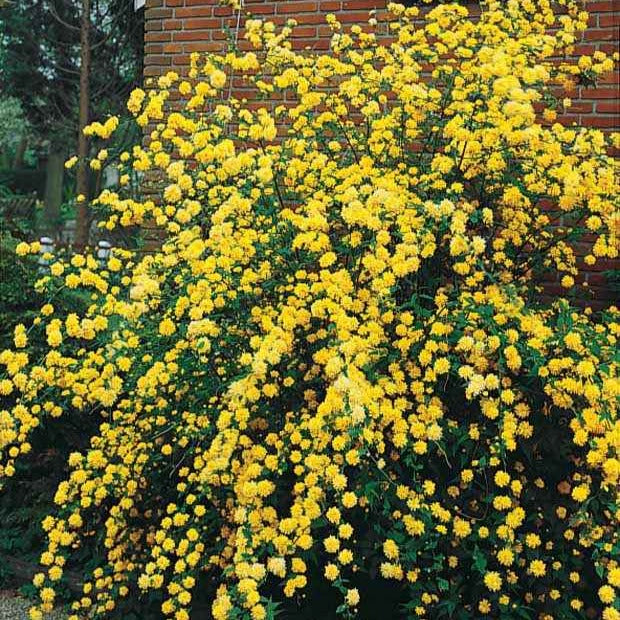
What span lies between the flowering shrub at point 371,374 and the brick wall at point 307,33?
70 centimetres

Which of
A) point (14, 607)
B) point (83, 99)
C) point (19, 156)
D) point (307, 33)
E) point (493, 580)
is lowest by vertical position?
point (14, 607)

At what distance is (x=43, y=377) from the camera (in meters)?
3.02

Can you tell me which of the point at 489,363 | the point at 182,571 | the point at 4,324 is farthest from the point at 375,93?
the point at 4,324

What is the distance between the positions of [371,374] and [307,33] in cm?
259

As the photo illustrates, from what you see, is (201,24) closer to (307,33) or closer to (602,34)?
(307,33)

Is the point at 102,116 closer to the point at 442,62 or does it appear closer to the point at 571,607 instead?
the point at 442,62

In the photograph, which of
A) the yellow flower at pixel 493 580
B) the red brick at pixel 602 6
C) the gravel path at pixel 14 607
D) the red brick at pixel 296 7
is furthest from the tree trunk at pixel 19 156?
the yellow flower at pixel 493 580

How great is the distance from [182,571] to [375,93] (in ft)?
6.36

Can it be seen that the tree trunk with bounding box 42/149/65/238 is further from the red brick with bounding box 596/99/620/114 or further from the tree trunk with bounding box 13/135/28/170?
the red brick with bounding box 596/99/620/114

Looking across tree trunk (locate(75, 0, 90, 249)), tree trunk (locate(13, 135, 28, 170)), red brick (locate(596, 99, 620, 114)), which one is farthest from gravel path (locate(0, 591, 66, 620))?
tree trunk (locate(13, 135, 28, 170))

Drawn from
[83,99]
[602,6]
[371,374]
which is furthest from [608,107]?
[83,99]

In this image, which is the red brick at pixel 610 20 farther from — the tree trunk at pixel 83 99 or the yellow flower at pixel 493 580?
the tree trunk at pixel 83 99

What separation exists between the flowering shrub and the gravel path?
0.98 ft

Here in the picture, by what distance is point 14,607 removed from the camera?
359cm
